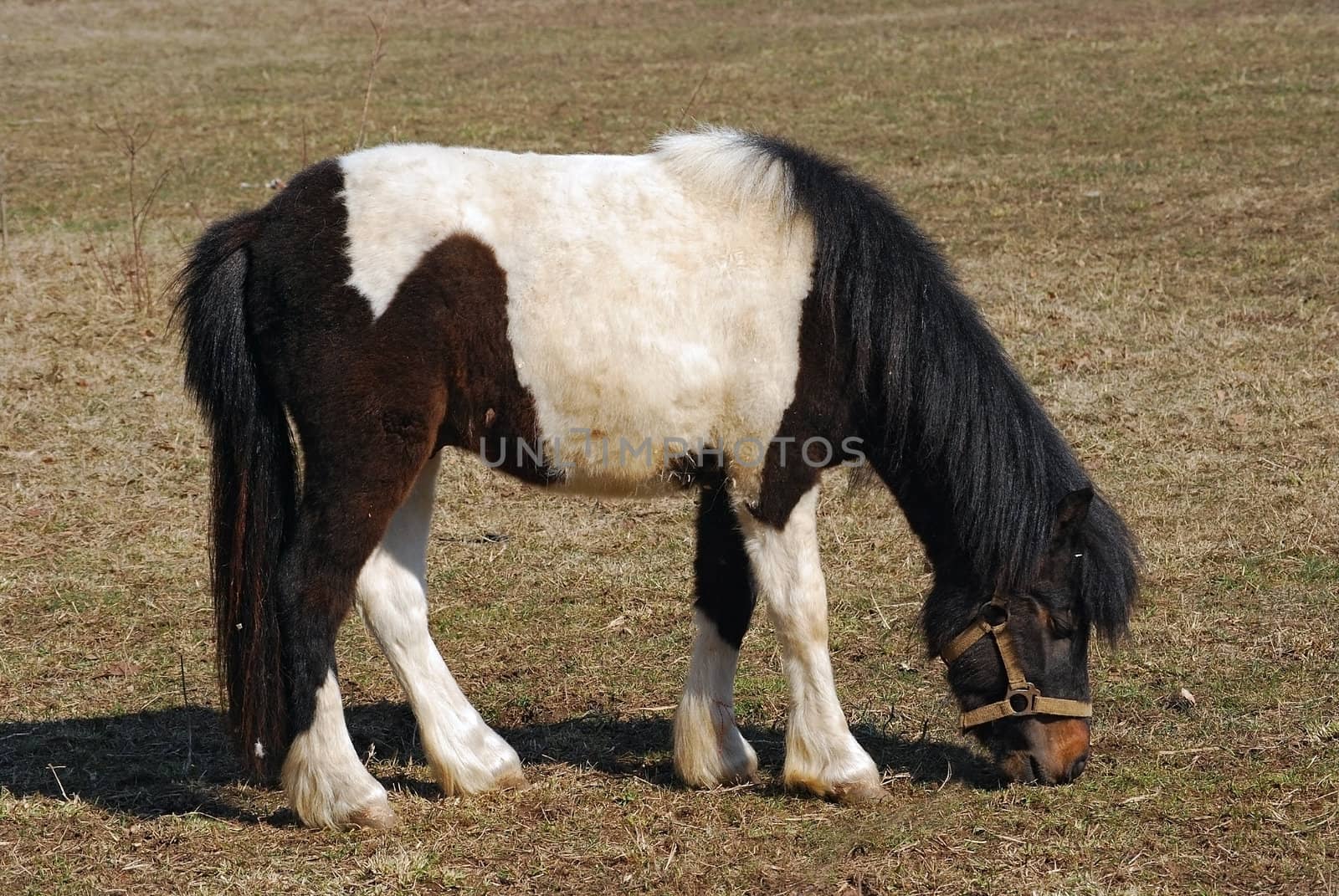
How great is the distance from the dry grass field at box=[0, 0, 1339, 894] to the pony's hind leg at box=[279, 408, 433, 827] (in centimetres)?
15

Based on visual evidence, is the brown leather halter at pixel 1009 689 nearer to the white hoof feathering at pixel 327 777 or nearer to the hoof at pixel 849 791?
the hoof at pixel 849 791

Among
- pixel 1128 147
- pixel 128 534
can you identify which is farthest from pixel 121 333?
pixel 1128 147

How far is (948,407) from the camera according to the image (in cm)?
438

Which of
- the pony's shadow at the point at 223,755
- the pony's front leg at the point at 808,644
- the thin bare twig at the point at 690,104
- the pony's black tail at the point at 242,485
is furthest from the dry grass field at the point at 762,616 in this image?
the thin bare twig at the point at 690,104

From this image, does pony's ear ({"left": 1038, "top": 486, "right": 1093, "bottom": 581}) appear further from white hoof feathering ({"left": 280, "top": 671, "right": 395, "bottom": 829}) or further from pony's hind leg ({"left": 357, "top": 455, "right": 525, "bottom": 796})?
white hoof feathering ({"left": 280, "top": 671, "right": 395, "bottom": 829})

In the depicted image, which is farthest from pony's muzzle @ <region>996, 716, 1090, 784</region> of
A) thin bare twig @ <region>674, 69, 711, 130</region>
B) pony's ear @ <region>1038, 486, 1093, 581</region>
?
thin bare twig @ <region>674, 69, 711, 130</region>

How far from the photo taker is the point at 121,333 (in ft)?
32.0

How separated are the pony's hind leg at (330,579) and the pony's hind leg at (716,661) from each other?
1006 millimetres

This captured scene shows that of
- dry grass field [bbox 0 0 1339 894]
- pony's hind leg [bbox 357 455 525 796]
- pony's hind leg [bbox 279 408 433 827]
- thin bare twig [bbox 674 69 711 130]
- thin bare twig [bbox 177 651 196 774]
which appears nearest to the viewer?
dry grass field [bbox 0 0 1339 894]

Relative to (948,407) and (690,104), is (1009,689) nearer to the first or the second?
(948,407)

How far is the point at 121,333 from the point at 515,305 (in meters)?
6.36

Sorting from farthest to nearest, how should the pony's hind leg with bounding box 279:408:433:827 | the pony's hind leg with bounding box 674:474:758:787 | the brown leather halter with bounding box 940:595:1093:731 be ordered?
the pony's hind leg with bounding box 674:474:758:787 < the brown leather halter with bounding box 940:595:1093:731 < the pony's hind leg with bounding box 279:408:433:827

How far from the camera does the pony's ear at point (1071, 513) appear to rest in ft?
13.8

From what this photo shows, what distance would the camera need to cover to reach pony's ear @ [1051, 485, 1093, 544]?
4219 millimetres
